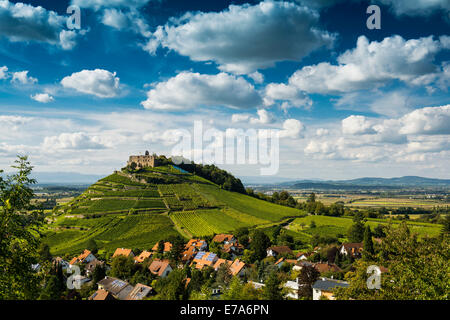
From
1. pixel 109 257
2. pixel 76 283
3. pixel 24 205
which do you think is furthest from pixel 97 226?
pixel 24 205

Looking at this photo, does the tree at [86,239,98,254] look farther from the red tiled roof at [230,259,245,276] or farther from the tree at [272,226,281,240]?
the tree at [272,226,281,240]

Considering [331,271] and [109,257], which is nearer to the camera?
[331,271]

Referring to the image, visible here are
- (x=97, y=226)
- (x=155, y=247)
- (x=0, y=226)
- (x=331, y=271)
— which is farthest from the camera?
(x=97, y=226)

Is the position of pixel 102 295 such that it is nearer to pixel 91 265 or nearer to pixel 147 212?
pixel 91 265
